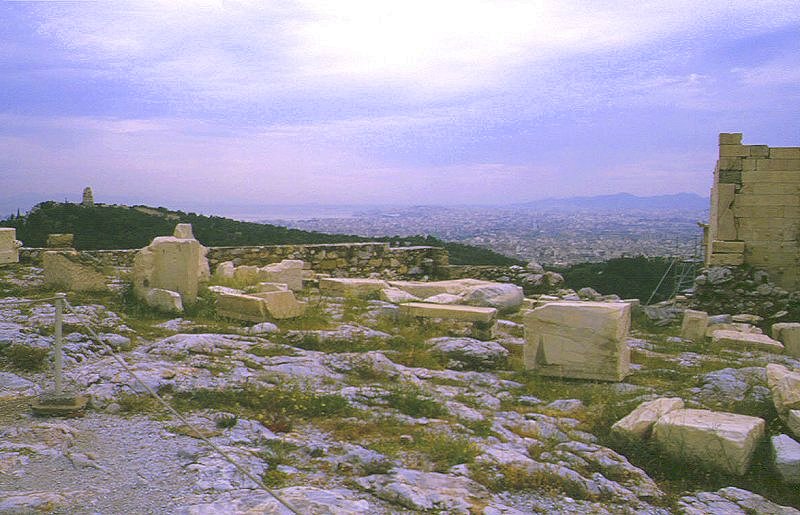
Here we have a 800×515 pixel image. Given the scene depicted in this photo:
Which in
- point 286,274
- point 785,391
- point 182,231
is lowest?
point 785,391

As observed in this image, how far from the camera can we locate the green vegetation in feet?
65.2

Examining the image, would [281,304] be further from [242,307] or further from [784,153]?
Answer: [784,153]

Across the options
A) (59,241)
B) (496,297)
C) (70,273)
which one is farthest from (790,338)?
(59,241)

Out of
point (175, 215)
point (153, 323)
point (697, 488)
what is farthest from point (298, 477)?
point (175, 215)

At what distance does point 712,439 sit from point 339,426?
317cm

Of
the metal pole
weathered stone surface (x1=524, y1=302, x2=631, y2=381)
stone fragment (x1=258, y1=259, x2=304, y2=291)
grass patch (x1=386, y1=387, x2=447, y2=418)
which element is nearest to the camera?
the metal pole

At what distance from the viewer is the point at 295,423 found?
242 inches

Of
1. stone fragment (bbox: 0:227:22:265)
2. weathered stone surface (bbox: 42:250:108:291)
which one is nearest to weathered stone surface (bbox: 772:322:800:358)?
weathered stone surface (bbox: 42:250:108:291)

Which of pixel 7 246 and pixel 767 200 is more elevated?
pixel 767 200

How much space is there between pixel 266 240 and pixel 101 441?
689 inches

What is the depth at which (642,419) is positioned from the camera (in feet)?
20.5

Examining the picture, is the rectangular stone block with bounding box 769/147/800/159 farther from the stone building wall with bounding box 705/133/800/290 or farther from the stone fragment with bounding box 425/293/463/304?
the stone fragment with bounding box 425/293/463/304

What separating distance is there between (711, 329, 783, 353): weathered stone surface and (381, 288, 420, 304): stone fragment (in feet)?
17.3

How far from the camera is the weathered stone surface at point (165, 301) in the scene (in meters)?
10.4
